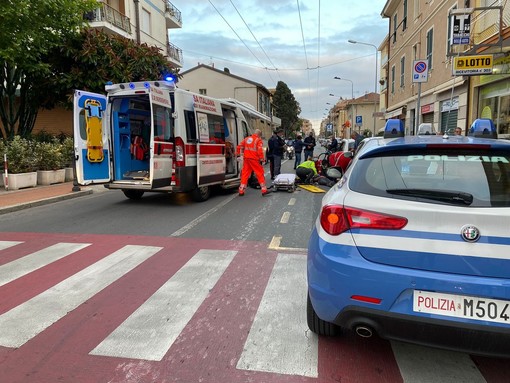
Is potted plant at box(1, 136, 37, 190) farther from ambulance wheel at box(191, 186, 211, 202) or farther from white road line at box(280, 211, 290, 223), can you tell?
white road line at box(280, 211, 290, 223)

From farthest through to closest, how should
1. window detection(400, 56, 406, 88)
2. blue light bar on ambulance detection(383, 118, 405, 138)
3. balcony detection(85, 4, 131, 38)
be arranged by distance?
window detection(400, 56, 406, 88), balcony detection(85, 4, 131, 38), blue light bar on ambulance detection(383, 118, 405, 138)

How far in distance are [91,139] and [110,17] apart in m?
17.0

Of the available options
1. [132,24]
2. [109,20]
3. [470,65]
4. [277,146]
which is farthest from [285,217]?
[132,24]

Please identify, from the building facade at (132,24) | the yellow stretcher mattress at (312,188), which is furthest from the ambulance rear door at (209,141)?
the building facade at (132,24)

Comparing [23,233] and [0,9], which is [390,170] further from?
[0,9]

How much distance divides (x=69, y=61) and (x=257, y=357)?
16981 mm

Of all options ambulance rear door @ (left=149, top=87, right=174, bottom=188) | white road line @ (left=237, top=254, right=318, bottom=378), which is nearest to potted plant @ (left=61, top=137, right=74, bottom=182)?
ambulance rear door @ (left=149, top=87, right=174, bottom=188)

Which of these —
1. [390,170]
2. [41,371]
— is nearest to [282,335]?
[390,170]

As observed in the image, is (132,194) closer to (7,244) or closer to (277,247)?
(7,244)

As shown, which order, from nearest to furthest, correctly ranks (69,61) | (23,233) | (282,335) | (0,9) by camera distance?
(282,335), (23,233), (0,9), (69,61)

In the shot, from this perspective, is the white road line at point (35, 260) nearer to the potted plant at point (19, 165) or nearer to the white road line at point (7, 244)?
the white road line at point (7, 244)

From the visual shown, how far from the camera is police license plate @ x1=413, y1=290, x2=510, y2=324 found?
2293mm

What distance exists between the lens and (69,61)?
16.6 m

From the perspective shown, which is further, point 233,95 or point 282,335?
point 233,95
